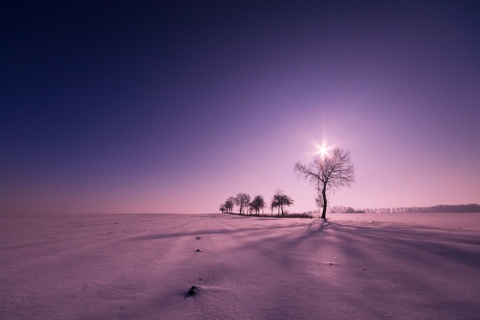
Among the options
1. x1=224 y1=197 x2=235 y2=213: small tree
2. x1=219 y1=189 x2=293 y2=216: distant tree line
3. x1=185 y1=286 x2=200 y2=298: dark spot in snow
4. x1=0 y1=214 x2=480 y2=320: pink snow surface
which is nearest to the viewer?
x1=0 y1=214 x2=480 y2=320: pink snow surface

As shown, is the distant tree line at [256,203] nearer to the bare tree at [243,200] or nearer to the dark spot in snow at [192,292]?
the bare tree at [243,200]

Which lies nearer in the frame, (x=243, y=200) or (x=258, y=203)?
(x=258, y=203)

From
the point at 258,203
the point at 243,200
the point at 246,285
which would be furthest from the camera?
the point at 243,200

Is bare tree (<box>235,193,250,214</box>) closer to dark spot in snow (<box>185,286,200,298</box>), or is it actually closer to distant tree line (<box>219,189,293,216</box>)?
distant tree line (<box>219,189,293,216</box>)

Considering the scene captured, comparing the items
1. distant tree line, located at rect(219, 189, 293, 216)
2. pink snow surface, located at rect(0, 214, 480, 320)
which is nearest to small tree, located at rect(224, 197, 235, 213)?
distant tree line, located at rect(219, 189, 293, 216)

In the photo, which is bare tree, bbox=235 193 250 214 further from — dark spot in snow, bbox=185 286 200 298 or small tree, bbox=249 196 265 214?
dark spot in snow, bbox=185 286 200 298

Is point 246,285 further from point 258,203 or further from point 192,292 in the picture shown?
point 258,203

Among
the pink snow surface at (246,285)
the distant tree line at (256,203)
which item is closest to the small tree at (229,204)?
the distant tree line at (256,203)

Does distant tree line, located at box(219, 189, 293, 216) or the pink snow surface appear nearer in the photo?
the pink snow surface

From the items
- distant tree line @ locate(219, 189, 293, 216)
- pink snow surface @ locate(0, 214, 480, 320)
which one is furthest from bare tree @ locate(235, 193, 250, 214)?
pink snow surface @ locate(0, 214, 480, 320)

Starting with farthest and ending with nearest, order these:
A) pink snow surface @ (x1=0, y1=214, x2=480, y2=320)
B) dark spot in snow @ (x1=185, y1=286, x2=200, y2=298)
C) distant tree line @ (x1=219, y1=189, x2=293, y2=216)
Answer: distant tree line @ (x1=219, y1=189, x2=293, y2=216) < dark spot in snow @ (x1=185, y1=286, x2=200, y2=298) < pink snow surface @ (x1=0, y1=214, x2=480, y2=320)

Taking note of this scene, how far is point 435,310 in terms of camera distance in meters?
2.16

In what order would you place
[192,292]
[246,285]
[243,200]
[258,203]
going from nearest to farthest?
[192,292] → [246,285] → [258,203] → [243,200]

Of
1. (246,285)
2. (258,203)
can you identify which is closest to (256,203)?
(258,203)
